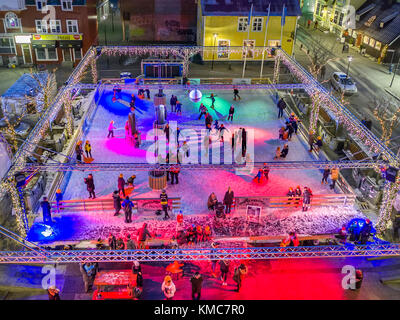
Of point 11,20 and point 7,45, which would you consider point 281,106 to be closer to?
point 11,20

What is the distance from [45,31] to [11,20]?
10.2 feet

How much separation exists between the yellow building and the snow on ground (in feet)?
39.7

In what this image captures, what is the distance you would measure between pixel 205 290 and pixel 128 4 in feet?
118

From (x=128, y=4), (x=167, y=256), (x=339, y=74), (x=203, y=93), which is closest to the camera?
(x=167, y=256)

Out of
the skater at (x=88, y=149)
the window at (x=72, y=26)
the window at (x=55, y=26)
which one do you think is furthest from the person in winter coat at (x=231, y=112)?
the window at (x=55, y=26)

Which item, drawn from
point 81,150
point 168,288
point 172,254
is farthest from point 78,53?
point 168,288

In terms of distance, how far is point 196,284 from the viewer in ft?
46.0

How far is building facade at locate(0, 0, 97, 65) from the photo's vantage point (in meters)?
37.6

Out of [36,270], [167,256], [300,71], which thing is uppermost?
[300,71]

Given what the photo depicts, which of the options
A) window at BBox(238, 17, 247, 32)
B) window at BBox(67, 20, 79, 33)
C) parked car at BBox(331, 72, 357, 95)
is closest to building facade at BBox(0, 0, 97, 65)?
window at BBox(67, 20, 79, 33)

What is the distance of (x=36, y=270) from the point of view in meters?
16.2

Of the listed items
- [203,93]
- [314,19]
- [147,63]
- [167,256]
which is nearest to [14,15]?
[147,63]

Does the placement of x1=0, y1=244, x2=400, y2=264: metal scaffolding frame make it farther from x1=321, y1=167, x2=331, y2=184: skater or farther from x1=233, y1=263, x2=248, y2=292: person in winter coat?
x1=321, y1=167, x2=331, y2=184: skater

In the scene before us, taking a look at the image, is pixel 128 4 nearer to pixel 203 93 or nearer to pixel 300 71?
pixel 203 93
